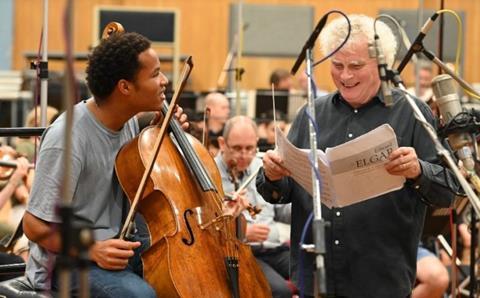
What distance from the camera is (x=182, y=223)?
122 inches

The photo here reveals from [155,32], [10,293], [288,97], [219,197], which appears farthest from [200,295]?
[155,32]

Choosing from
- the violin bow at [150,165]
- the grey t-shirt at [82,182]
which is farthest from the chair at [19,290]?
the violin bow at [150,165]

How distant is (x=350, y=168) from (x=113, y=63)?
962mm

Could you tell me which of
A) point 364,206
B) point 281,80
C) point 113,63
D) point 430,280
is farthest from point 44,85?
point 281,80

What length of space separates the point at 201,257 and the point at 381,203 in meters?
0.66

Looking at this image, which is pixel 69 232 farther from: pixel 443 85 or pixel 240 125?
pixel 240 125

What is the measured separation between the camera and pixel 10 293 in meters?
3.11

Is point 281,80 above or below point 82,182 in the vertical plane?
above

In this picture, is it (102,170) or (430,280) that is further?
(430,280)

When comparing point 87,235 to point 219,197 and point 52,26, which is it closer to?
point 219,197

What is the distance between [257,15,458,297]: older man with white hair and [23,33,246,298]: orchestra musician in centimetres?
54

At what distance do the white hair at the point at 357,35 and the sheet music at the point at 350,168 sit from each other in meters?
0.42

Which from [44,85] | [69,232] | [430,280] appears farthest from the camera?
[430,280]

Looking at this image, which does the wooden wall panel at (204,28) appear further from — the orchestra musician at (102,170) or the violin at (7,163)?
the orchestra musician at (102,170)
